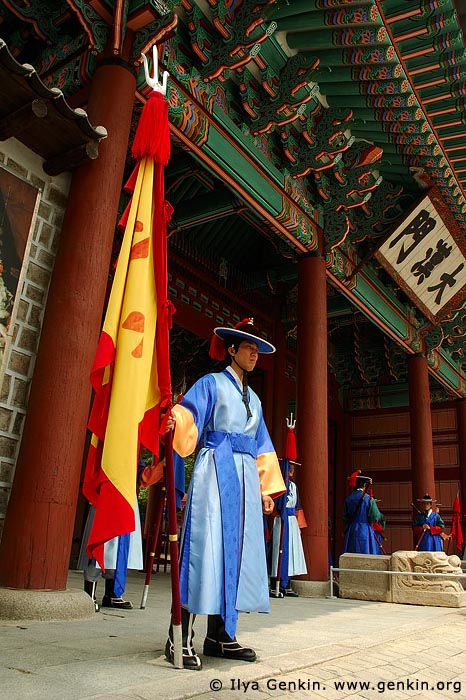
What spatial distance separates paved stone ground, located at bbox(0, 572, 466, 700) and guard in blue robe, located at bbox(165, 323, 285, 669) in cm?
20

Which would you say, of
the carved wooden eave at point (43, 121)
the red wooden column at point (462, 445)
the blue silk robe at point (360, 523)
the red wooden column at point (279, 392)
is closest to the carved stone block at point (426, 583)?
the blue silk robe at point (360, 523)

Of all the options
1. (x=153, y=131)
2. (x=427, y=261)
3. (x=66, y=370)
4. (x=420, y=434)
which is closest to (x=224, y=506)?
(x=66, y=370)

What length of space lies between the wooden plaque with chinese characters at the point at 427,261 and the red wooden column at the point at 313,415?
1699mm

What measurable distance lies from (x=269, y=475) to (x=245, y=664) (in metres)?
0.90

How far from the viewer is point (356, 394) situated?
48.6 feet

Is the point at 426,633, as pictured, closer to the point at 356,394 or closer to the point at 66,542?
the point at 66,542

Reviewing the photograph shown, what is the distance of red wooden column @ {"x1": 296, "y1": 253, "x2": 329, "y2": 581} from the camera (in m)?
6.53

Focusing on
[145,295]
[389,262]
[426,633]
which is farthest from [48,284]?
[389,262]

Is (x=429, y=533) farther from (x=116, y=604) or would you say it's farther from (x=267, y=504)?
(x=267, y=504)

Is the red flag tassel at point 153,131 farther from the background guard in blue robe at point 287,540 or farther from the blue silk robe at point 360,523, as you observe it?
the blue silk robe at point 360,523

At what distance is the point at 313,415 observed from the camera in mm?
6887

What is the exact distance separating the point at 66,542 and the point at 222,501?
1409 millimetres

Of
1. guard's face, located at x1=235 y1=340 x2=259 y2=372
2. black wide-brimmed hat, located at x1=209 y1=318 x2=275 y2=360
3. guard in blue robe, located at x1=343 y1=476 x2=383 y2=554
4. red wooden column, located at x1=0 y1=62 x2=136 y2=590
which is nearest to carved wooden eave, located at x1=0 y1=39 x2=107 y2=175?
red wooden column, located at x1=0 y1=62 x2=136 y2=590

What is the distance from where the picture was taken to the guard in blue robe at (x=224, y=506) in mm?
→ 2365
